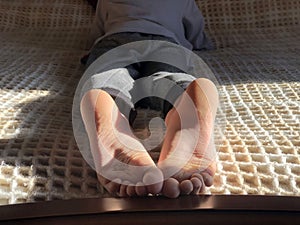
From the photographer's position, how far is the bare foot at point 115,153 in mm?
681

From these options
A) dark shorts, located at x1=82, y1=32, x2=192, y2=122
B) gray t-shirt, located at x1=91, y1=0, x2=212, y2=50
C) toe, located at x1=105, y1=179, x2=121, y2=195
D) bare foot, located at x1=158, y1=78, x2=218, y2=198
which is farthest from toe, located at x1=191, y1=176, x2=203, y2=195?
gray t-shirt, located at x1=91, y1=0, x2=212, y2=50

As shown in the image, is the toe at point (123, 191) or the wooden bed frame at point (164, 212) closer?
the wooden bed frame at point (164, 212)

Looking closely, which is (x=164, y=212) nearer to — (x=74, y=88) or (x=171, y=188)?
(x=171, y=188)

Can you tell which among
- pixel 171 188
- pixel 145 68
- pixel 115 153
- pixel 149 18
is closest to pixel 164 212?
pixel 171 188

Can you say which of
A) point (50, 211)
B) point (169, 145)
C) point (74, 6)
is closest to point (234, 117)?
point (169, 145)

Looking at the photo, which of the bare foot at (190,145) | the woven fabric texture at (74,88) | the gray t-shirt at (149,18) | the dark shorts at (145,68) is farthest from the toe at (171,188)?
the gray t-shirt at (149,18)

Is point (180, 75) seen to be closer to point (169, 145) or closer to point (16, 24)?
point (169, 145)

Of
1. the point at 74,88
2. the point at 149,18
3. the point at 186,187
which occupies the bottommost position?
the point at 74,88

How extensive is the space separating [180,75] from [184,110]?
214 mm

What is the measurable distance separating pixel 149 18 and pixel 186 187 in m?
0.89

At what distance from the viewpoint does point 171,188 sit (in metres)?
0.64

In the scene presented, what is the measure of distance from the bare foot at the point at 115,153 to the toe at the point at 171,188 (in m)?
0.01

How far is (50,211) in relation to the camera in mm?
559

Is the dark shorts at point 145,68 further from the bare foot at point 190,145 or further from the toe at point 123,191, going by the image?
the toe at point 123,191
